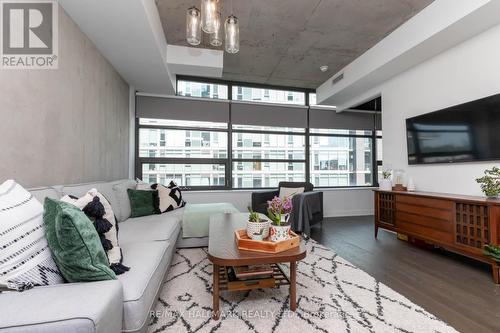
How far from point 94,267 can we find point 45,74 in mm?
1784

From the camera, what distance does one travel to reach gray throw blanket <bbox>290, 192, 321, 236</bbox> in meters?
3.38

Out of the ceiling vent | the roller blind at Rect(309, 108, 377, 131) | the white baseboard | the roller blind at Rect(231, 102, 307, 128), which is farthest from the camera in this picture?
the roller blind at Rect(309, 108, 377, 131)

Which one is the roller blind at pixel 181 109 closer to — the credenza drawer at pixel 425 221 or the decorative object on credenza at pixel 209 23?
the decorative object on credenza at pixel 209 23

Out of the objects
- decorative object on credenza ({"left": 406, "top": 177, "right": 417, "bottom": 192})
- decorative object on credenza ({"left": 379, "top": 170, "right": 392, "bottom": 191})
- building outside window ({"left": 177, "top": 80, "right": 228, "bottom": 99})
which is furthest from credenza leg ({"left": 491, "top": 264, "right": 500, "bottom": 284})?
building outside window ({"left": 177, "top": 80, "right": 228, "bottom": 99})

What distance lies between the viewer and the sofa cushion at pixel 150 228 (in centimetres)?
202

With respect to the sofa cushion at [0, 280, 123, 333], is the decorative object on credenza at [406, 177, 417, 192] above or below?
above

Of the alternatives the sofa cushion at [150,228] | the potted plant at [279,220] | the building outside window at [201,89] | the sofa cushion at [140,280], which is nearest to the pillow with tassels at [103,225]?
the sofa cushion at [140,280]

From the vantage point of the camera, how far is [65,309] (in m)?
0.86

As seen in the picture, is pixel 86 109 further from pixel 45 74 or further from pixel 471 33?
pixel 471 33

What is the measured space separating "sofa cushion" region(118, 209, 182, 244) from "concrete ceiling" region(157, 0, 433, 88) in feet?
7.73

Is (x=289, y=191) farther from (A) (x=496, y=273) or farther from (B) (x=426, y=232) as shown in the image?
(A) (x=496, y=273)

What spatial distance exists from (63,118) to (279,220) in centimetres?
214

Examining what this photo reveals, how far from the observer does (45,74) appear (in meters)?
1.94

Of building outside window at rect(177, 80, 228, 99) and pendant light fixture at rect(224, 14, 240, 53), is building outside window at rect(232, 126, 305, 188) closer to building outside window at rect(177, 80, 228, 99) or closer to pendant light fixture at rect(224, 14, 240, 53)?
building outside window at rect(177, 80, 228, 99)
